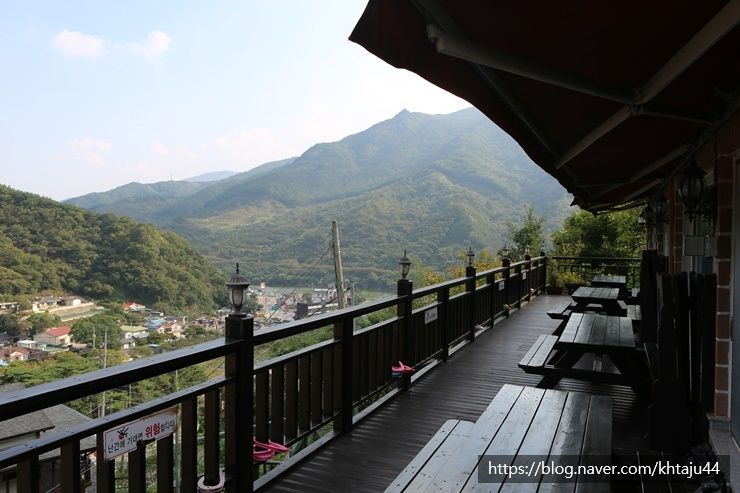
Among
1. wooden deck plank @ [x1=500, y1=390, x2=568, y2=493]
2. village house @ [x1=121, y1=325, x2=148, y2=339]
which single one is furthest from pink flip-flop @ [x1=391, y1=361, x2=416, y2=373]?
village house @ [x1=121, y1=325, x2=148, y2=339]

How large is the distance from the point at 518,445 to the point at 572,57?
1.64m

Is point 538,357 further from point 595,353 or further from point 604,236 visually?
point 604,236

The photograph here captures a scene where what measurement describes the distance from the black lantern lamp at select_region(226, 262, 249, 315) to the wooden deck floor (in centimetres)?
112

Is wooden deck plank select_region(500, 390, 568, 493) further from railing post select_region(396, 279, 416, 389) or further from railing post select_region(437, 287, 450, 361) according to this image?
railing post select_region(437, 287, 450, 361)

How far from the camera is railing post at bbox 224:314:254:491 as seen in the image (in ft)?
8.57

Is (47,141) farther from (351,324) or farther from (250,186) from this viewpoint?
(351,324)

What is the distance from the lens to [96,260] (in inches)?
1023

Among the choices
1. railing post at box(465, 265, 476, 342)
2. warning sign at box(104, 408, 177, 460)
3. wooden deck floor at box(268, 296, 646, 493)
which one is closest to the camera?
warning sign at box(104, 408, 177, 460)

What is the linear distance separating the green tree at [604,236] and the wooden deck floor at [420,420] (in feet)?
31.4

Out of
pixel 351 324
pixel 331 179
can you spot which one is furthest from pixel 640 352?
pixel 331 179

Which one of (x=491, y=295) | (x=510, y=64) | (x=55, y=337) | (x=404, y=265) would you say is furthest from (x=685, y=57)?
(x=55, y=337)

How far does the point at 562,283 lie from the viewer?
12945mm

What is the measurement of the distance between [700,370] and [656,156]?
93.3 inches

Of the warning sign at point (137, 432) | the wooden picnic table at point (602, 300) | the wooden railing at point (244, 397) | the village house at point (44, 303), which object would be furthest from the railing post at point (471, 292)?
the village house at point (44, 303)
